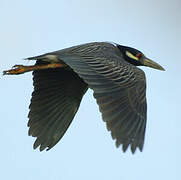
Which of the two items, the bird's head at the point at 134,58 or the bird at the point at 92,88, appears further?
the bird's head at the point at 134,58

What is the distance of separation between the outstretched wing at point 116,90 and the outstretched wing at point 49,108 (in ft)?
1.89

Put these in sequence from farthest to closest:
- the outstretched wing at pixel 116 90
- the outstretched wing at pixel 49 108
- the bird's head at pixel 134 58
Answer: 1. the bird's head at pixel 134 58
2. the outstretched wing at pixel 49 108
3. the outstretched wing at pixel 116 90

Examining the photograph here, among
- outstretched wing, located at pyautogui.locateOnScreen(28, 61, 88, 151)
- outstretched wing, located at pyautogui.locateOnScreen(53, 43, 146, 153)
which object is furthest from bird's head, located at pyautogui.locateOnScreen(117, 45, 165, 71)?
outstretched wing, located at pyautogui.locateOnScreen(53, 43, 146, 153)

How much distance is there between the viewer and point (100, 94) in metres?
6.98

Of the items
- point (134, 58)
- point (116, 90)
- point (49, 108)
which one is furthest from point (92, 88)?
point (134, 58)

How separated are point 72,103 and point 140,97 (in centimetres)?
137

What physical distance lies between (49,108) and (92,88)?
1454 mm

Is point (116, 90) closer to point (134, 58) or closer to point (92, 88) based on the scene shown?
point (92, 88)

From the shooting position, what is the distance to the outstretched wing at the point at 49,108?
8328mm

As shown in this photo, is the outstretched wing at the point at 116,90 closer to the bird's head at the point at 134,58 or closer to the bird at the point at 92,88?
the bird at the point at 92,88

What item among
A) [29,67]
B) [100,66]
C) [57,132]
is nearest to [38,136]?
[57,132]

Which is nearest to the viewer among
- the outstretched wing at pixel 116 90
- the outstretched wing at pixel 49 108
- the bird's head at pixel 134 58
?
the outstretched wing at pixel 116 90

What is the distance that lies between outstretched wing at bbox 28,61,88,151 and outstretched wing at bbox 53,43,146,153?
1.89 feet

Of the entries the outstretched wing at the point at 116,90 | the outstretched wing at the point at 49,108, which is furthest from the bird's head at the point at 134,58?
the outstretched wing at the point at 116,90
